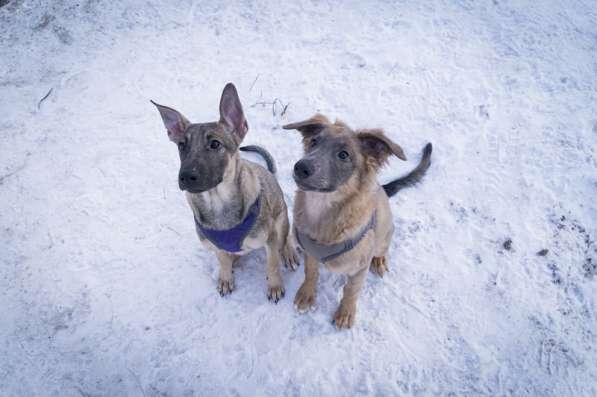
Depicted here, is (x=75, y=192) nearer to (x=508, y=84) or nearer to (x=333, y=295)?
(x=333, y=295)

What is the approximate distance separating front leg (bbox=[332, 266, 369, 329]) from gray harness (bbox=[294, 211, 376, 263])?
0.50 metres

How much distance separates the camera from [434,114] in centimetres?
634

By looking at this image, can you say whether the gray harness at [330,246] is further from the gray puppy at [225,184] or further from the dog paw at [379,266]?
the dog paw at [379,266]

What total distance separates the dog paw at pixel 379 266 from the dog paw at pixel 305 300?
952 millimetres

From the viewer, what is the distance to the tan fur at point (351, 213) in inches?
132

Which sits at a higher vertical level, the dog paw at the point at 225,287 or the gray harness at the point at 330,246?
the gray harness at the point at 330,246

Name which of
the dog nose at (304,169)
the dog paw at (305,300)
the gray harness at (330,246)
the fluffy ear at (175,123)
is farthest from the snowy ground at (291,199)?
the dog nose at (304,169)

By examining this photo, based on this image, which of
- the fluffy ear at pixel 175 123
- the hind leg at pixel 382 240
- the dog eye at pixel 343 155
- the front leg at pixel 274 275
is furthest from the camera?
the front leg at pixel 274 275

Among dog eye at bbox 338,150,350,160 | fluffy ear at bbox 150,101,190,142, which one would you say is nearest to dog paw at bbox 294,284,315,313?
dog eye at bbox 338,150,350,160

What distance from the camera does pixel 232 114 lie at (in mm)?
3607

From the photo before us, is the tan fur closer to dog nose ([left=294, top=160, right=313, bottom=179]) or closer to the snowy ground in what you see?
dog nose ([left=294, top=160, right=313, bottom=179])

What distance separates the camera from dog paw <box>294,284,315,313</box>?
174 inches

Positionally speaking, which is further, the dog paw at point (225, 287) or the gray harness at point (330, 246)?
the dog paw at point (225, 287)

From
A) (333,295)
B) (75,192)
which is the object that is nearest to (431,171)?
(333,295)
